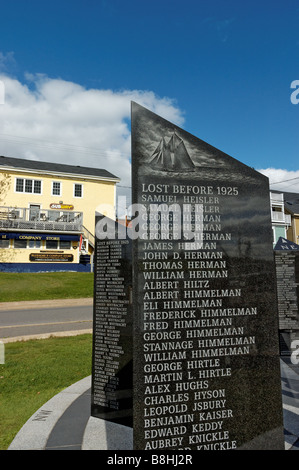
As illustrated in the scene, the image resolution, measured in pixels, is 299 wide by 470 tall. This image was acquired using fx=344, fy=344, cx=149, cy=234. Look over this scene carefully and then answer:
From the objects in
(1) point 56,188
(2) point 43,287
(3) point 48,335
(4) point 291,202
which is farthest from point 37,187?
(4) point 291,202

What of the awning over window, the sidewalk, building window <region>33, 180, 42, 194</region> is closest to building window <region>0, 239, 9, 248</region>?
the awning over window

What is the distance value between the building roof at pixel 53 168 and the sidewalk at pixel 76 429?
3246 cm

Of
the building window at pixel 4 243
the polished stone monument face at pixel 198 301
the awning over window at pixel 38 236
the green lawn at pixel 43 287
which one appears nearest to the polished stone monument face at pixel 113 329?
the polished stone monument face at pixel 198 301

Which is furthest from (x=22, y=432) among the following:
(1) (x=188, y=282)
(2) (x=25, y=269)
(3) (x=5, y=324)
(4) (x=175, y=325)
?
(2) (x=25, y=269)

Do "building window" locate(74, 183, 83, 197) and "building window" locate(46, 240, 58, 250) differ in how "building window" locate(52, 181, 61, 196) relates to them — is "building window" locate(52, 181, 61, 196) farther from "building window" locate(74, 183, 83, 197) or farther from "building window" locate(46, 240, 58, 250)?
"building window" locate(46, 240, 58, 250)

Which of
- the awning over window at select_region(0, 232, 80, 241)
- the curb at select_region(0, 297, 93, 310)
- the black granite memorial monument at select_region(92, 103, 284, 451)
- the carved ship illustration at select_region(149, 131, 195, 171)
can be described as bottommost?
the curb at select_region(0, 297, 93, 310)

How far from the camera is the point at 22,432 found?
4289mm

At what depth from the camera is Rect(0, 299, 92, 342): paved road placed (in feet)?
42.0

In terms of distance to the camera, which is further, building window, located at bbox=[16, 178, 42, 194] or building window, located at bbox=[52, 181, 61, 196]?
building window, located at bbox=[52, 181, 61, 196]

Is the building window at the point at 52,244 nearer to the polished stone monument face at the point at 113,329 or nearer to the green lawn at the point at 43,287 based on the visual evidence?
the green lawn at the point at 43,287

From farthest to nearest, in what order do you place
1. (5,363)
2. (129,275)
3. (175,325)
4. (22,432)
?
1. (5,363)
2. (129,275)
3. (22,432)
4. (175,325)

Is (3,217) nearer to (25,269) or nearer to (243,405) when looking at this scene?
(25,269)

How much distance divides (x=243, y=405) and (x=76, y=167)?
127 feet

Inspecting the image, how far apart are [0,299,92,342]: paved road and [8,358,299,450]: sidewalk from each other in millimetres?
6983
